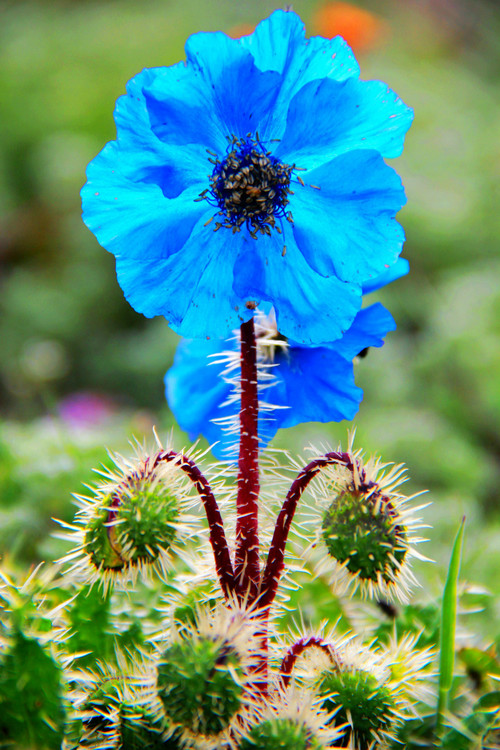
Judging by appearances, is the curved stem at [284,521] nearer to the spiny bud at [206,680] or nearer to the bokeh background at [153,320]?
the spiny bud at [206,680]

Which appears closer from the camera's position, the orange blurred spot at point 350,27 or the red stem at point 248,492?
the red stem at point 248,492

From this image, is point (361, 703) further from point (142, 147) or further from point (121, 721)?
point (142, 147)

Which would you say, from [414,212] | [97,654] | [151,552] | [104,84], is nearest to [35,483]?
[97,654]

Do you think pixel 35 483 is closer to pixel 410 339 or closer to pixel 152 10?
pixel 410 339

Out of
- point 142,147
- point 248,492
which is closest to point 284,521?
point 248,492

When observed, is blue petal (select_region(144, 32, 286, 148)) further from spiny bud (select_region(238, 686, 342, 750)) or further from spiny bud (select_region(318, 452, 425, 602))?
spiny bud (select_region(238, 686, 342, 750))

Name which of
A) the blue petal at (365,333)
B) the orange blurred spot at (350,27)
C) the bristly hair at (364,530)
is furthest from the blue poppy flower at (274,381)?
the orange blurred spot at (350,27)
